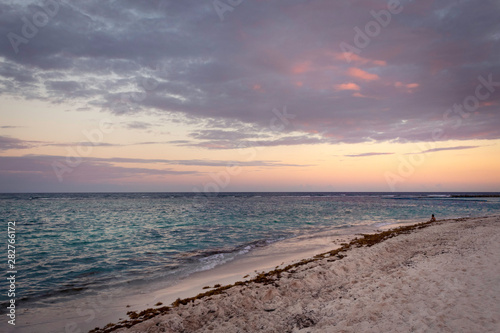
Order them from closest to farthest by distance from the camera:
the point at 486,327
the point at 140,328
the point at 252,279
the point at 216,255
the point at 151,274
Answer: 1. the point at 486,327
2. the point at 140,328
3. the point at 252,279
4. the point at 151,274
5. the point at 216,255

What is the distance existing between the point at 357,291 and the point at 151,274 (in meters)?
10.2

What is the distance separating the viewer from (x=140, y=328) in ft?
24.9

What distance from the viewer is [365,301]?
745 centimetres

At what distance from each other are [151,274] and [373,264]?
432 inches

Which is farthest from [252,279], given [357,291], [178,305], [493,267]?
[493,267]

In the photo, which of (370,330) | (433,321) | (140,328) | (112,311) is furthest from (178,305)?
(433,321)

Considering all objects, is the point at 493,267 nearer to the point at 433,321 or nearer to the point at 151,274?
the point at 433,321

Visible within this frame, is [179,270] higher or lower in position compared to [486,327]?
lower

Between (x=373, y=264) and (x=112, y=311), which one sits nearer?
(x=112, y=311)

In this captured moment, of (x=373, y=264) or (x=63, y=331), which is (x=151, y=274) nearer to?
(x=63, y=331)

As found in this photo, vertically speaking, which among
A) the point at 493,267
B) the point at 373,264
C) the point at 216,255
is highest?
the point at 493,267

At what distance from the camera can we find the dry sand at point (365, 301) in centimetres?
610

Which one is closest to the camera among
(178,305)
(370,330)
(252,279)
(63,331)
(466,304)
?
(370,330)

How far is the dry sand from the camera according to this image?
240 inches
